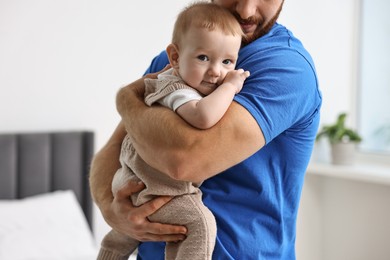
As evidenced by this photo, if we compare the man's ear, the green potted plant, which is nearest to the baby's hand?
the man's ear

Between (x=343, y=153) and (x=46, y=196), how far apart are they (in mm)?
1893

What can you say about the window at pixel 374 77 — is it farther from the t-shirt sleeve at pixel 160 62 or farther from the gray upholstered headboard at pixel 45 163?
the t-shirt sleeve at pixel 160 62

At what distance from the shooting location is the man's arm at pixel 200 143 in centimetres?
98

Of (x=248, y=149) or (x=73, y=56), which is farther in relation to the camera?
(x=73, y=56)

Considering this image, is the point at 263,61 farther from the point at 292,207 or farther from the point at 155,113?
the point at 292,207

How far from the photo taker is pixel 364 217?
11.3ft

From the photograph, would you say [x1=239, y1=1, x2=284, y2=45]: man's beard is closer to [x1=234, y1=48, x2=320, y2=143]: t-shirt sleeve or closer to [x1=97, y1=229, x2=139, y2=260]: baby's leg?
[x1=234, y1=48, x2=320, y2=143]: t-shirt sleeve

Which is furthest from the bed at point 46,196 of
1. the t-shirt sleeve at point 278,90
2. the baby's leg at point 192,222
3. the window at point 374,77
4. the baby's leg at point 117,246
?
the window at point 374,77

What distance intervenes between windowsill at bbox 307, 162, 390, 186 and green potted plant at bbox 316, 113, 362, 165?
5 cm

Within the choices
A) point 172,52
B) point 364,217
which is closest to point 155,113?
point 172,52

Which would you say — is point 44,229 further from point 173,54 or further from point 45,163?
point 173,54

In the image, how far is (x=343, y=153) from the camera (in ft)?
11.2

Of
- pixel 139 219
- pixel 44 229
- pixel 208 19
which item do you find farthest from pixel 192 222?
pixel 44 229

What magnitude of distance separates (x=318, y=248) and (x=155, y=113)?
115 inches
